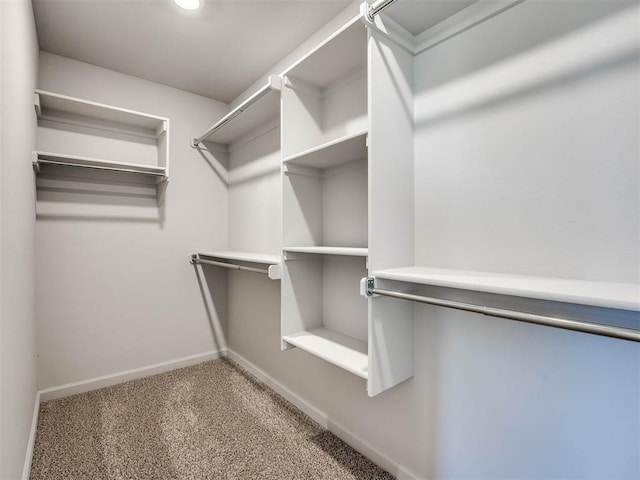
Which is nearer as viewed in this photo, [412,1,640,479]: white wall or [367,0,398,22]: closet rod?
[412,1,640,479]: white wall

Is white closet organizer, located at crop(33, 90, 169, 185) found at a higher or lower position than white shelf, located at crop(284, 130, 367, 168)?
higher

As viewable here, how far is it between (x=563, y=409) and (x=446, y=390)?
16.0 inches

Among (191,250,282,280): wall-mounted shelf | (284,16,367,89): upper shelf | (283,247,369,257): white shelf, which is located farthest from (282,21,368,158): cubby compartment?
(191,250,282,280): wall-mounted shelf

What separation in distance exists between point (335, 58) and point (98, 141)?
6.63 ft

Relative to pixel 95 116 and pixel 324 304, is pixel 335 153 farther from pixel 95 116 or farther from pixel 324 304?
pixel 95 116

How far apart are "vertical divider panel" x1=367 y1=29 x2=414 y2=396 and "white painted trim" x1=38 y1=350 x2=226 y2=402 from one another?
218 cm

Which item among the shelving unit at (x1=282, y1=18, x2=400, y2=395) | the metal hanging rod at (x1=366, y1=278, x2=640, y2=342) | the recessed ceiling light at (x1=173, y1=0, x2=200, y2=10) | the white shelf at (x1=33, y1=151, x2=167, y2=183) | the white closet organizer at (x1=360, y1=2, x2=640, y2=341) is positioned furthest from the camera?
the white shelf at (x1=33, y1=151, x2=167, y2=183)

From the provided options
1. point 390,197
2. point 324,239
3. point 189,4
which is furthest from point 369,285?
point 189,4

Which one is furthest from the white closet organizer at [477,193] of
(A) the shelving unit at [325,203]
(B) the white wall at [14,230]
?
(B) the white wall at [14,230]

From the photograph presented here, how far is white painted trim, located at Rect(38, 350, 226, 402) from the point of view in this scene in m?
2.32

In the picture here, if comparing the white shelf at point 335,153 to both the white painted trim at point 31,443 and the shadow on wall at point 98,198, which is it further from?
the white painted trim at point 31,443

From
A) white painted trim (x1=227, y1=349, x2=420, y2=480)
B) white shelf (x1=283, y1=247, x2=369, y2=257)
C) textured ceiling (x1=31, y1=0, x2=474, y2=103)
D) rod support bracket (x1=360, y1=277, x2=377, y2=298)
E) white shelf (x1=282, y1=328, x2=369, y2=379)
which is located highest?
textured ceiling (x1=31, y1=0, x2=474, y2=103)

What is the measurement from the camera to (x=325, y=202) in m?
1.90

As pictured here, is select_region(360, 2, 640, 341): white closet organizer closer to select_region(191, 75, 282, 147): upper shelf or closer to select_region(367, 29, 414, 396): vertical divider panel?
select_region(367, 29, 414, 396): vertical divider panel
